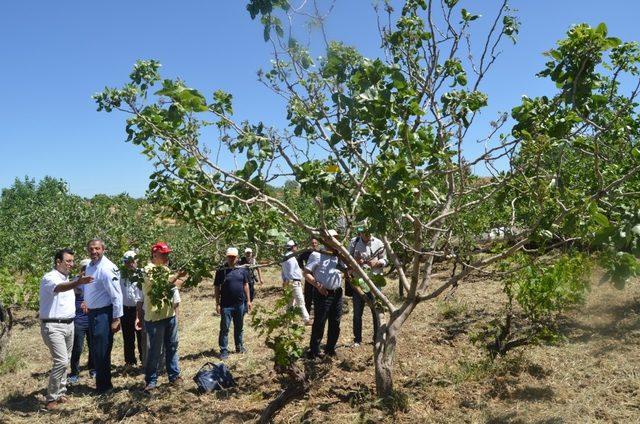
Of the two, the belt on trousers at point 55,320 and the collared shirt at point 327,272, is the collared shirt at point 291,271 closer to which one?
the collared shirt at point 327,272

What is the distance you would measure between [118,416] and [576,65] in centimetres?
499

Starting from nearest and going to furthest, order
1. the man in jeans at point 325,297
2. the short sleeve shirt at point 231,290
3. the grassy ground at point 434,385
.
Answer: the grassy ground at point 434,385
the man in jeans at point 325,297
the short sleeve shirt at point 231,290

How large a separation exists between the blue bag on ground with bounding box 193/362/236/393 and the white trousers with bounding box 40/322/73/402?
4.59 feet

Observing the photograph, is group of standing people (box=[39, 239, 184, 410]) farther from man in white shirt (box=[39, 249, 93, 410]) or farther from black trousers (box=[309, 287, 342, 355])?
black trousers (box=[309, 287, 342, 355])

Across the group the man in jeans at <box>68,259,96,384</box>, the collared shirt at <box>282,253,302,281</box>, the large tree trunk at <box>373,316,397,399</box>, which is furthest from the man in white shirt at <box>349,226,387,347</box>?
the man in jeans at <box>68,259,96,384</box>

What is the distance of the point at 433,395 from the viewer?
4.66 meters

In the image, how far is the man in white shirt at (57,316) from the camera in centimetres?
538

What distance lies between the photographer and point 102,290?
19.1 ft

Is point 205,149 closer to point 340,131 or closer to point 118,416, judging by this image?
point 340,131

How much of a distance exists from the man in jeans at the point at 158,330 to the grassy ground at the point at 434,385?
0.18 m

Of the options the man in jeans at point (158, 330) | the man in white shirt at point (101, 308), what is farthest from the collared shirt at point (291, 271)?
the man in white shirt at point (101, 308)

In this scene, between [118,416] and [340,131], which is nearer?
[340,131]

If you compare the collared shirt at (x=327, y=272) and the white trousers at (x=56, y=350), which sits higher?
the collared shirt at (x=327, y=272)

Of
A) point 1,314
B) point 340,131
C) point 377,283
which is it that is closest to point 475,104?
point 340,131
